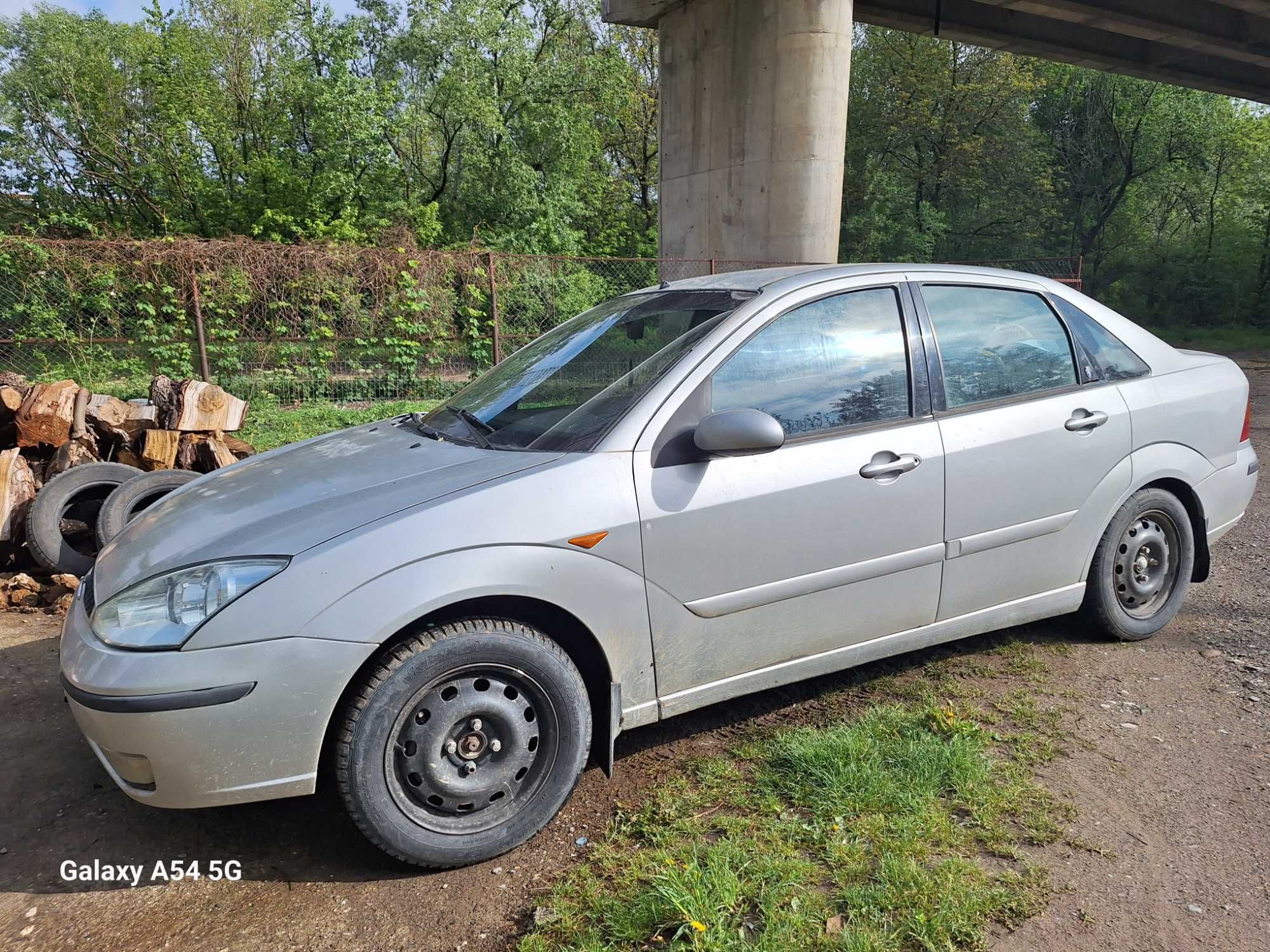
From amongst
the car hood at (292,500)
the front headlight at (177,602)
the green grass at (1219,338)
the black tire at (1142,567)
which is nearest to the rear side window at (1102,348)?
the black tire at (1142,567)

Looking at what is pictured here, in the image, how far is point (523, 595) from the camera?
2.50 m

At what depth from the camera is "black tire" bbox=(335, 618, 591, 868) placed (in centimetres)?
236

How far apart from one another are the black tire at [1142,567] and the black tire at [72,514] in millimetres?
5451

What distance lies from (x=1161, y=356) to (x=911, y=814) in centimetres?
269

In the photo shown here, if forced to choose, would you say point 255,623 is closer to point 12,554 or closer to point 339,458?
point 339,458

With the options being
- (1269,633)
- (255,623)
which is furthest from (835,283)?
(1269,633)

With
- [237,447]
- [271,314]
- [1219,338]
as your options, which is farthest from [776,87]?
[1219,338]

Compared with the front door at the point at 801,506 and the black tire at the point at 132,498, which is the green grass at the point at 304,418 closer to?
the black tire at the point at 132,498

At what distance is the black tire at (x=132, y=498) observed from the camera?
491 cm

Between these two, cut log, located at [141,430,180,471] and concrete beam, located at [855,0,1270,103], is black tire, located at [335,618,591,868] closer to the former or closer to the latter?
cut log, located at [141,430,180,471]

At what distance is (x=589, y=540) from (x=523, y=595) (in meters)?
0.27

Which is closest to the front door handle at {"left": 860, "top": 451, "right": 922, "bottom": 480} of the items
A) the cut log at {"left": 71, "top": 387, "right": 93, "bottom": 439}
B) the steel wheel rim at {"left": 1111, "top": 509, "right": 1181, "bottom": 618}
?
the steel wheel rim at {"left": 1111, "top": 509, "right": 1181, "bottom": 618}

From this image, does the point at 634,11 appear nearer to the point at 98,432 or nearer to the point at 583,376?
the point at 98,432

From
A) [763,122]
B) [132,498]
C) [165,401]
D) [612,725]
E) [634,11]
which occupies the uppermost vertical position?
[634,11]
